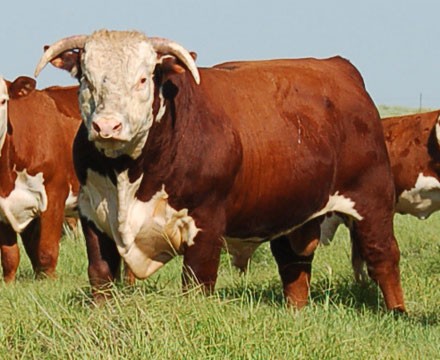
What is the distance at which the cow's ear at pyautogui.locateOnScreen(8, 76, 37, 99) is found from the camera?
12227 millimetres

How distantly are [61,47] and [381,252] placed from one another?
3333 millimetres

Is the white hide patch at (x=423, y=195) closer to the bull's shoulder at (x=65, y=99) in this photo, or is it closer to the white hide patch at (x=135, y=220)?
the bull's shoulder at (x=65, y=99)

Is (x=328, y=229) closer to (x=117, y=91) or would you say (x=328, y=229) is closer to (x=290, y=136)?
(x=290, y=136)

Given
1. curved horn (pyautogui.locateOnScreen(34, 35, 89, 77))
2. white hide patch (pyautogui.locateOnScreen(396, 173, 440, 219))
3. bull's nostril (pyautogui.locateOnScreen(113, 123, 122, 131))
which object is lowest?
white hide patch (pyautogui.locateOnScreen(396, 173, 440, 219))

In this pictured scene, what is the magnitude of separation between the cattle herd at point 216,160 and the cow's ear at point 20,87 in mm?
3890

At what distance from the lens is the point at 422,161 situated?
49.1 feet

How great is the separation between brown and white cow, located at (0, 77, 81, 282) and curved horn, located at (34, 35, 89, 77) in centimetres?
476

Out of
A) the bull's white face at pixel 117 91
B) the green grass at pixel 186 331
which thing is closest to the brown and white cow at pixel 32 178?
the green grass at pixel 186 331

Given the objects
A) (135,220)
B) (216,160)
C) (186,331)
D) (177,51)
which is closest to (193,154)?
(216,160)

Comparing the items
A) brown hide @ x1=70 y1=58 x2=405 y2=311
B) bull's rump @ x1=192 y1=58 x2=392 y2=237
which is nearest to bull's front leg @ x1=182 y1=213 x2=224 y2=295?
brown hide @ x1=70 y1=58 x2=405 y2=311

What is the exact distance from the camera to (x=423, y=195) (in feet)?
48.7

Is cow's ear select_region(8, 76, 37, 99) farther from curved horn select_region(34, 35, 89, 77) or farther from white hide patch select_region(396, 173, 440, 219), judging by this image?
white hide patch select_region(396, 173, 440, 219)

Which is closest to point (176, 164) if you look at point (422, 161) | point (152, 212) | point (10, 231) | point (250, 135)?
point (152, 212)

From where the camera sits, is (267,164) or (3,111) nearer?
(267,164)
